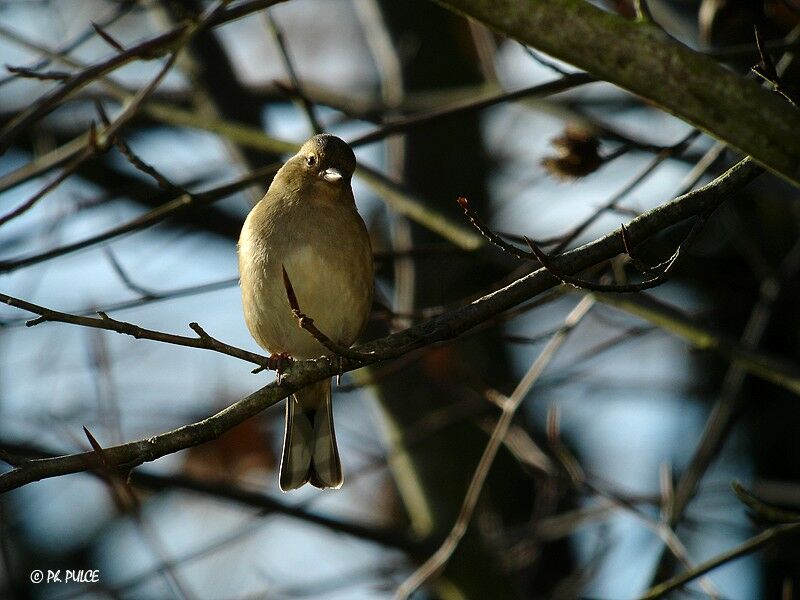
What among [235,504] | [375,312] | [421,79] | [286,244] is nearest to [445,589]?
[235,504]

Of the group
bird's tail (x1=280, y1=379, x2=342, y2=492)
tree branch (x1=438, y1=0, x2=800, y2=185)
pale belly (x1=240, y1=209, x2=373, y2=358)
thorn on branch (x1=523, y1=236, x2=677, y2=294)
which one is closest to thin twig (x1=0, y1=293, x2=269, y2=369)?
thorn on branch (x1=523, y1=236, x2=677, y2=294)

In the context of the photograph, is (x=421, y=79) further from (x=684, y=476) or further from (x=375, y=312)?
(x=684, y=476)

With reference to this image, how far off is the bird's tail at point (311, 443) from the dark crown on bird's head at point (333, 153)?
0.97 metres

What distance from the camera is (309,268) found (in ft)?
13.8

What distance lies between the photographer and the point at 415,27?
23.4 feet

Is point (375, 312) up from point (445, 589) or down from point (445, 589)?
up

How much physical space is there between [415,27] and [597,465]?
360 centimetres

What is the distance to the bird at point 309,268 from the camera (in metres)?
4.21

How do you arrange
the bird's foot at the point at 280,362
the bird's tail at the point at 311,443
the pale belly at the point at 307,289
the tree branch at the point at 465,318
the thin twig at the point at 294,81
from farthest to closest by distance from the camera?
the bird's tail at the point at 311,443, the thin twig at the point at 294,81, the pale belly at the point at 307,289, the bird's foot at the point at 280,362, the tree branch at the point at 465,318

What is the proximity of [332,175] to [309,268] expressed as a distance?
0.44 m

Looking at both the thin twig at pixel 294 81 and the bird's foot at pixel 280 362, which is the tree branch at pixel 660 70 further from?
the thin twig at pixel 294 81

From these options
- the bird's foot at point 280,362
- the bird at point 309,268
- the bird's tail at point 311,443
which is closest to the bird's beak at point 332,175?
the bird at point 309,268

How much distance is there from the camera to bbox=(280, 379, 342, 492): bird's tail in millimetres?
4453

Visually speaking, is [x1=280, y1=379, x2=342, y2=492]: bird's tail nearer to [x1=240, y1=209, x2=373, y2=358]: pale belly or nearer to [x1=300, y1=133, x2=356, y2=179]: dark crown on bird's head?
[x1=240, y1=209, x2=373, y2=358]: pale belly
